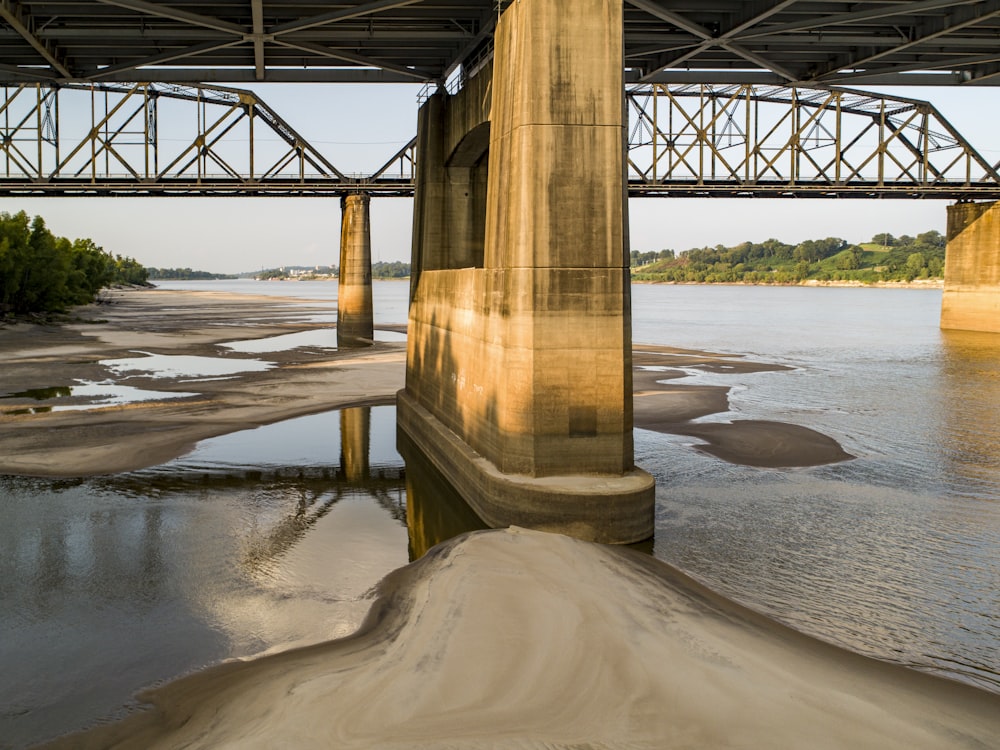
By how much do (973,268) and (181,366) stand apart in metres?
57.5

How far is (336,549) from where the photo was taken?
15375mm

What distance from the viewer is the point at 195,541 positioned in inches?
614

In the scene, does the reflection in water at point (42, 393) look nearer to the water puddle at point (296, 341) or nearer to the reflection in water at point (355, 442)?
the reflection in water at point (355, 442)

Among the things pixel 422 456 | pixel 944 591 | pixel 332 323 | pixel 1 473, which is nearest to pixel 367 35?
pixel 422 456

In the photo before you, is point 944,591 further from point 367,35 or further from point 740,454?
point 367,35

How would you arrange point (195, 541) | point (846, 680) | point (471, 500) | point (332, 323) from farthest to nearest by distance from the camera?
point (332, 323) → point (471, 500) → point (195, 541) → point (846, 680)

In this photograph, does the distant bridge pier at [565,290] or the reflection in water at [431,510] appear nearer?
the distant bridge pier at [565,290]

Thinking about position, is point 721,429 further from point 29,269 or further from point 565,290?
point 29,269

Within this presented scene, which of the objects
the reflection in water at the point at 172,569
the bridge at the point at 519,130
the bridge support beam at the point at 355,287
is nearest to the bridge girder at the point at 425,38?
the bridge at the point at 519,130

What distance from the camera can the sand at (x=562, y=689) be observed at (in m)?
8.83

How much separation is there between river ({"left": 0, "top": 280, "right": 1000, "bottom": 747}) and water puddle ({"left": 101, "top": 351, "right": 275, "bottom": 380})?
1405 centimetres

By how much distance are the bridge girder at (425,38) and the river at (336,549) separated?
11868 millimetres

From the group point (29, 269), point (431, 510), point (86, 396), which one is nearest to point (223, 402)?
point (86, 396)

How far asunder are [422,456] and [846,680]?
14.6 meters
